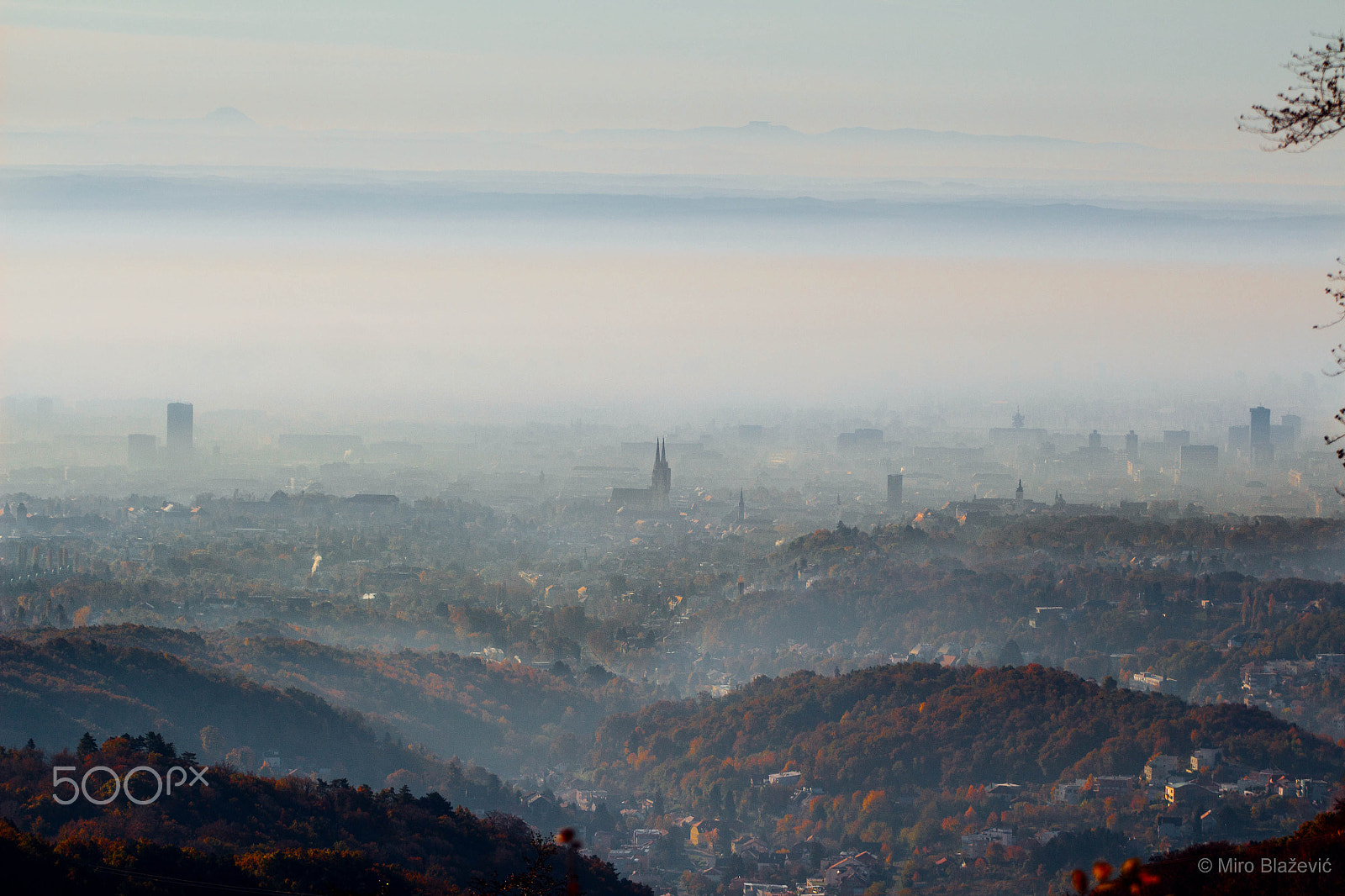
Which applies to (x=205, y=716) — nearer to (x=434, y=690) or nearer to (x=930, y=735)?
(x=434, y=690)

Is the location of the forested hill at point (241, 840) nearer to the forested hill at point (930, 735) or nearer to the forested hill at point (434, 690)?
the forested hill at point (930, 735)

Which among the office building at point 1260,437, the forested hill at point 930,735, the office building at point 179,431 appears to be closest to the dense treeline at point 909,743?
the forested hill at point 930,735

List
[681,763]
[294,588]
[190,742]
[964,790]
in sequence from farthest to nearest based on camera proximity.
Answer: [294,588] < [681,763] < [964,790] < [190,742]

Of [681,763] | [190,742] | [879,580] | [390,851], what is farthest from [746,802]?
[879,580]

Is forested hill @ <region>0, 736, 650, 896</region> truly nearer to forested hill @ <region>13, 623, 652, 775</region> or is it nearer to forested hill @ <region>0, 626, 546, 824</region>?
forested hill @ <region>0, 626, 546, 824</region>

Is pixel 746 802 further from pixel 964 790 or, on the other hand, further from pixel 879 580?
pixel 879 580
